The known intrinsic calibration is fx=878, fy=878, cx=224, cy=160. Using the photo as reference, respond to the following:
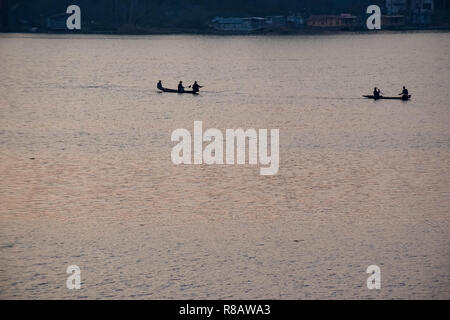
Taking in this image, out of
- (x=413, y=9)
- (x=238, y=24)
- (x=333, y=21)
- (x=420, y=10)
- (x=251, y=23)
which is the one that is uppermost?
(x=413, y=9)

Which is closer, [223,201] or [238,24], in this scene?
[223,201]

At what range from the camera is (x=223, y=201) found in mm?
37531

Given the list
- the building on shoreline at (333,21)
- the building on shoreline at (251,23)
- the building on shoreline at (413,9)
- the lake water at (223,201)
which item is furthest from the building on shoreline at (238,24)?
the lake water at (223,201)

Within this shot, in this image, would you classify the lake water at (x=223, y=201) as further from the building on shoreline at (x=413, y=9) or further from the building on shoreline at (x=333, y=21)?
the building on shoreline at (x=413, y=9)

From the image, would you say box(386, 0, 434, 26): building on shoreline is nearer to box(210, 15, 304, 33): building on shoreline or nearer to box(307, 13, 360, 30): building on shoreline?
box(307, 13, 360, 30): building on shoreline

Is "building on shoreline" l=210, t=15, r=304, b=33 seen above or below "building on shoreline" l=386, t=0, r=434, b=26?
below

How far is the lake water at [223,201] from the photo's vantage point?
28.5m

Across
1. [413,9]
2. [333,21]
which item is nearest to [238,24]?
[333,21]

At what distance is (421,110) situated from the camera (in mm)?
70375

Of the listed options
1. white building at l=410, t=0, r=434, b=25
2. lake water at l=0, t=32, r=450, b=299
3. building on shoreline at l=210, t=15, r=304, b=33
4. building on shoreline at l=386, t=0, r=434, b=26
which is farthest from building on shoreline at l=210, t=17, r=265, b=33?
lake water at l=0, t=32, r=450, b=299

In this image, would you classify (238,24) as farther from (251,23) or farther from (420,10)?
(420,10)

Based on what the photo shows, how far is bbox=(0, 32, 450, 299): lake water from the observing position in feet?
93.5

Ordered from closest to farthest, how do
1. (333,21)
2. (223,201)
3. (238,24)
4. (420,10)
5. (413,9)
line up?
(223,201) < (238,24) < (420,10) < (333,21) < (413,9)

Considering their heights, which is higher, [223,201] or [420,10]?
[420,10]
